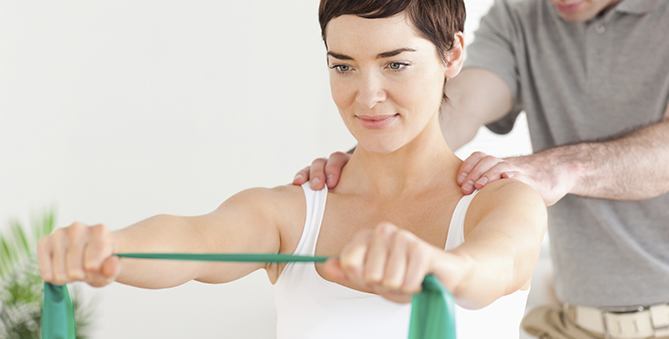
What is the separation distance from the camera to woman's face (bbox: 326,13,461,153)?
1.65 meters

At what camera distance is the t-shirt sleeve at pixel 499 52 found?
2.81m

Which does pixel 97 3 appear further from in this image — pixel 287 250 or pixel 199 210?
pixel 287 250

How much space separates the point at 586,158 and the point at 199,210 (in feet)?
5.87

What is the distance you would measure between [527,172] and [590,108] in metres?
0.71

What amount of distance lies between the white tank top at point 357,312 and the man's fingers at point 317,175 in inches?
5.3

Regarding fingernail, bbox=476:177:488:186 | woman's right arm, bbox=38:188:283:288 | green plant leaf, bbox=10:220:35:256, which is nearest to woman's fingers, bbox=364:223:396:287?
woman's right arm, bbox=38:188:283:288

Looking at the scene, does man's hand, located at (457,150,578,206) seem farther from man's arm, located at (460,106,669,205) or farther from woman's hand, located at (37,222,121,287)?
woman's hand, located at (37,222,121,287)

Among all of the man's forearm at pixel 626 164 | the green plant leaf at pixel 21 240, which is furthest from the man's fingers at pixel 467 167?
the green plant leaf at pixel 21 240

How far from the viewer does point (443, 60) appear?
1.74m

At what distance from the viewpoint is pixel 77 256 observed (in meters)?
1.38

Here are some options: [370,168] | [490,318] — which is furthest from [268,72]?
[490,318]

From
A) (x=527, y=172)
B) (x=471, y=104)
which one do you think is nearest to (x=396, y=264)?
(x=527, y=172)

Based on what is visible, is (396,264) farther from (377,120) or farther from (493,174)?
(493,174)

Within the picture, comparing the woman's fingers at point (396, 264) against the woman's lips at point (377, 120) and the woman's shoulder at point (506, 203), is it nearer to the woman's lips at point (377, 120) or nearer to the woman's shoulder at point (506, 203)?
the woman's shoulder at point (506, 203)
